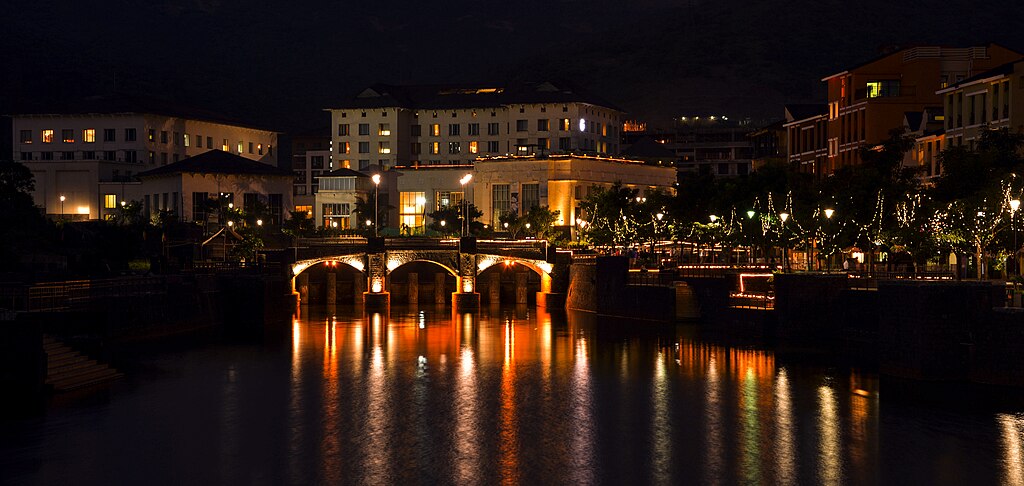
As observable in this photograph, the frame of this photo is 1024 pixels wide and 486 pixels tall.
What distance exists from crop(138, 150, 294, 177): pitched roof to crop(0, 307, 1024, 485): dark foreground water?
8335 centimetres

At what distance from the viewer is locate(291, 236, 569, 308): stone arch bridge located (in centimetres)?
13575

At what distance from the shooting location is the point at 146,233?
463ft

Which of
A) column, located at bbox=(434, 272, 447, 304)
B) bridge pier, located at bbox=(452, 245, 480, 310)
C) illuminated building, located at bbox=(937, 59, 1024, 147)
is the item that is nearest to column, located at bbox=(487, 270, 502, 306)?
column, located at bbox=(434, 272, 447, 304)

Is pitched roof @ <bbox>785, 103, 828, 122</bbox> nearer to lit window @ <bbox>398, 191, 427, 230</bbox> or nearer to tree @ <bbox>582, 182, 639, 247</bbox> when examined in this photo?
tree @ <bbox>582, 182, 639, 247</bbox>

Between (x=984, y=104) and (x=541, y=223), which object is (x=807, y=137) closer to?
(x=541, y=223)

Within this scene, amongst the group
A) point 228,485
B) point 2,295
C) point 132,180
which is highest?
point 132,180

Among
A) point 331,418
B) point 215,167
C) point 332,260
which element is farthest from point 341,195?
point 331,418

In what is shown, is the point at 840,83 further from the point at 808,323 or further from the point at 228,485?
the point at 228,485

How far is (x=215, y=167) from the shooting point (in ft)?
568

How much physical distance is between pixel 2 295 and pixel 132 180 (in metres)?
119

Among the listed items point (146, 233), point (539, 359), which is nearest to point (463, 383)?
point (539, 359)

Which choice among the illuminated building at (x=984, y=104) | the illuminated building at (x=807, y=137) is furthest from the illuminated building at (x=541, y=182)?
the illuminated building at (x=984, y=104)

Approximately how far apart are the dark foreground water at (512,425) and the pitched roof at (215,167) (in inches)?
3281

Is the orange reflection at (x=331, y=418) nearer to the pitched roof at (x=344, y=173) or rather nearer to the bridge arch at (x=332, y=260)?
the bridge arch at (x=332, y=260)
